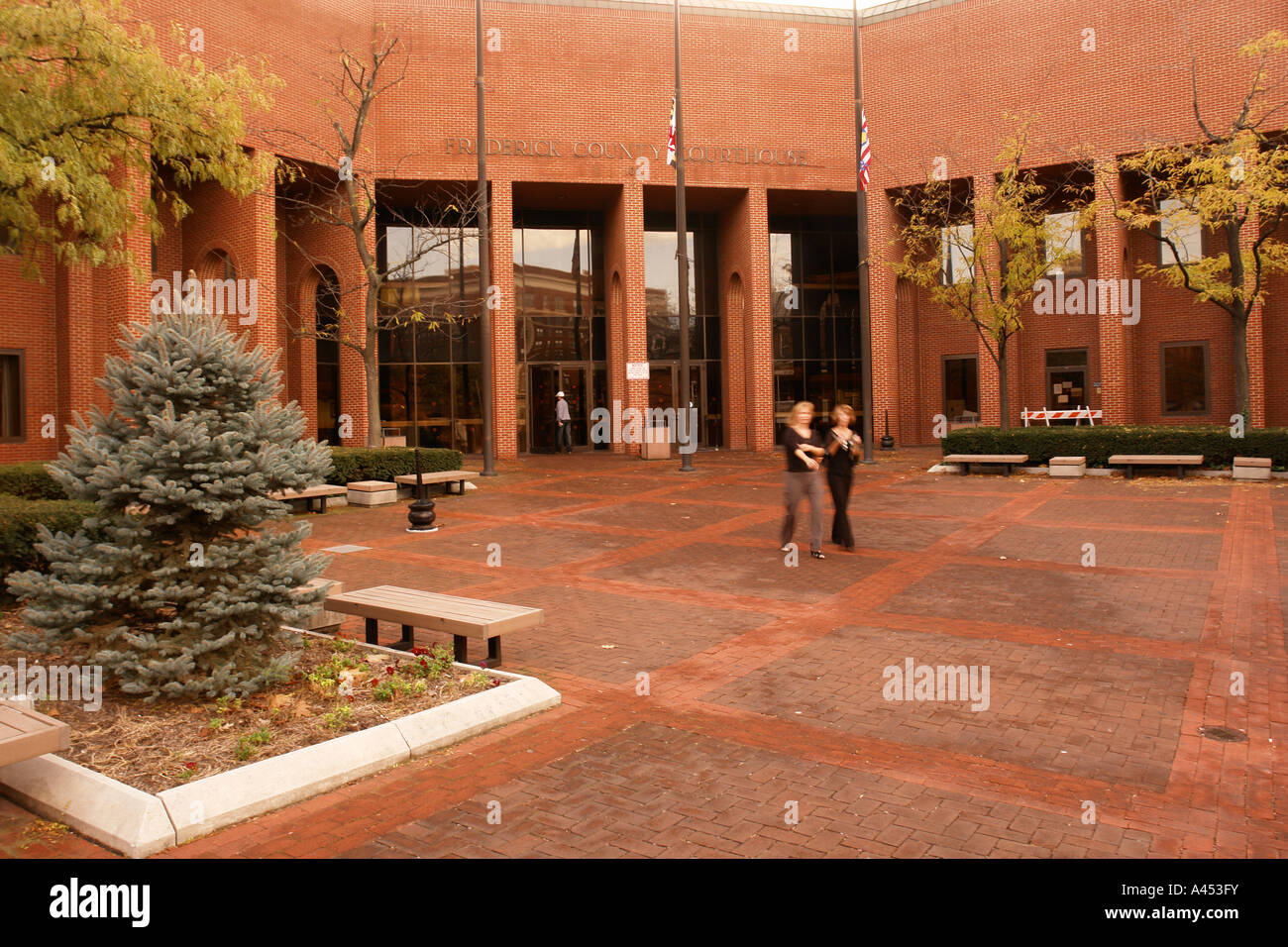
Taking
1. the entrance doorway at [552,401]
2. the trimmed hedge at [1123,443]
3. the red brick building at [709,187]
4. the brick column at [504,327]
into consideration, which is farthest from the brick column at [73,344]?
the trimmed hedge at [1123,443]

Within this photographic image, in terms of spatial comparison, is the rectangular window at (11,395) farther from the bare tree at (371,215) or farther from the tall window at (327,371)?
the tall window at (327,371)

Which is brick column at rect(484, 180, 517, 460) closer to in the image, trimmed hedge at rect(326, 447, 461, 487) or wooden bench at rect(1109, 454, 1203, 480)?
trimmed hedge at rect(326, 447, 461, 487)

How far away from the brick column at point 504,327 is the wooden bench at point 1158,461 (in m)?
15.5

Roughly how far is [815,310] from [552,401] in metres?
9.91

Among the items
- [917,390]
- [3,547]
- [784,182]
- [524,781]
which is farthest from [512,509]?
[917,390]

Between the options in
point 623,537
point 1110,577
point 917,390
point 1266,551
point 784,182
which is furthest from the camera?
point 917,390

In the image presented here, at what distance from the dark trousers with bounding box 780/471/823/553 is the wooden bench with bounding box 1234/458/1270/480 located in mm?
11410

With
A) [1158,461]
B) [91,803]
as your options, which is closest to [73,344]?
[91,803]

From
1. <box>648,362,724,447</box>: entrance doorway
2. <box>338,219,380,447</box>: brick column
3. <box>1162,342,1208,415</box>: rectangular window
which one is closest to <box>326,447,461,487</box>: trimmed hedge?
<box>338,219,380,447</box>: brick column

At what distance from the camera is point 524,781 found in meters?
5.05

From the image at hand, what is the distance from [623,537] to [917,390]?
69.7ft

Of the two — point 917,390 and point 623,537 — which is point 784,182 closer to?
point 917,390

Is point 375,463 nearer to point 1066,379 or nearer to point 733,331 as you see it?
point 733,331

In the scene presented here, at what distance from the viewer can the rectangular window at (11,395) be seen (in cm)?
2122
